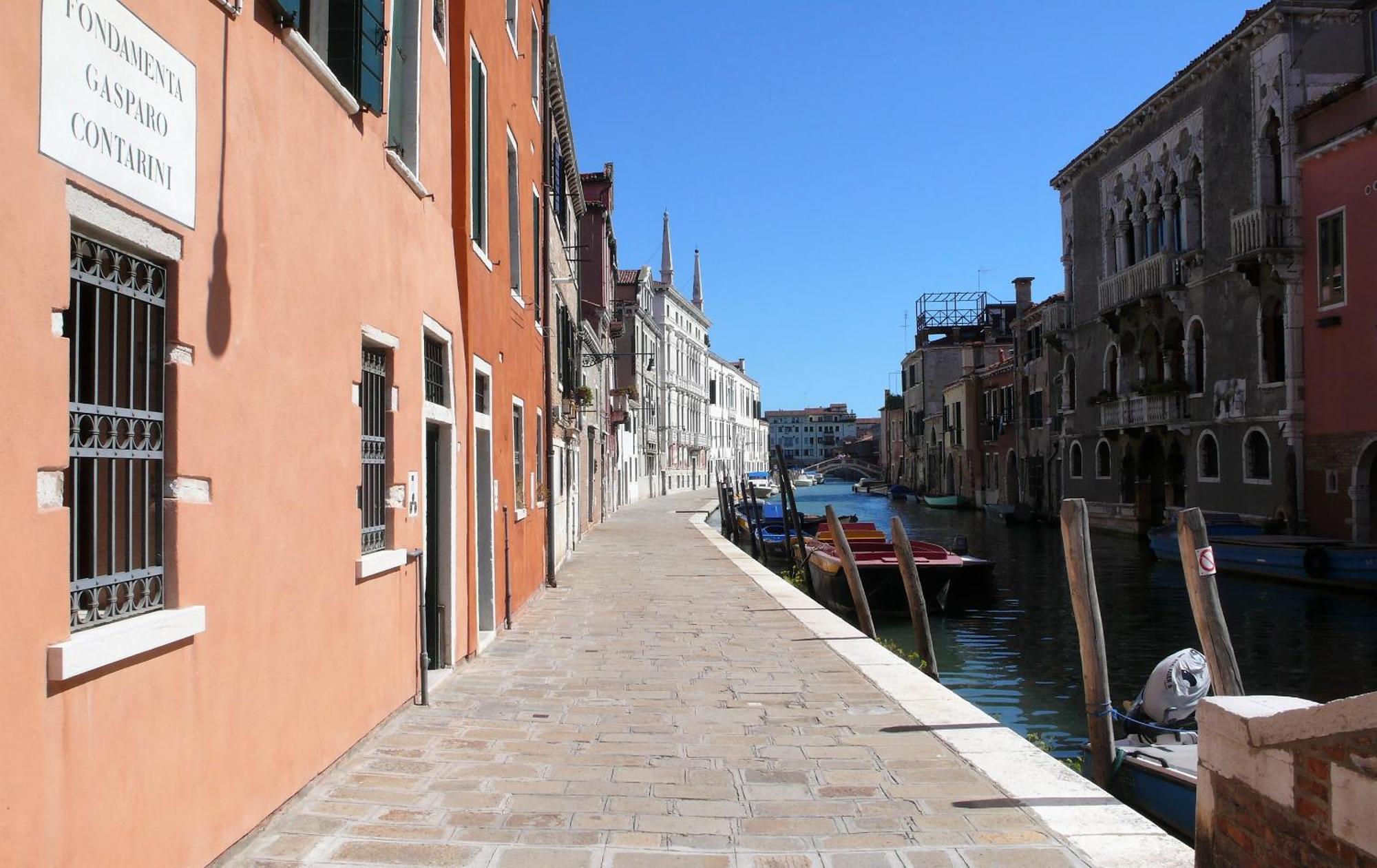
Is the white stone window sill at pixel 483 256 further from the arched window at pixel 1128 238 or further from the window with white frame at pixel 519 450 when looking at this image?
the arched window at pixel 1128 238

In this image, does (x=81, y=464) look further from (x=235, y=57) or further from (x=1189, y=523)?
(x=1189, y=523)

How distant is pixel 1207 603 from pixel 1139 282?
79.5 feet

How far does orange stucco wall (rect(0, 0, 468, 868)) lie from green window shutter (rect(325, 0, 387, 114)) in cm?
18

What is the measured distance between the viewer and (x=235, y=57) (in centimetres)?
404

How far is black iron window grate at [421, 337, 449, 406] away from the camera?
24.7 ft

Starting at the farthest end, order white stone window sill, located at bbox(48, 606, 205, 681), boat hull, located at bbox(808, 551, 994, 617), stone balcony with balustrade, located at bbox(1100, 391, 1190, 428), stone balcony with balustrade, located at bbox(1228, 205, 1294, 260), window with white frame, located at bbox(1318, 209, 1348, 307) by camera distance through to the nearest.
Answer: stone balcony with balustrade, located at bbox(1100, 391, 1190, 428) → stone balcony with balustrade, located at bbox(1228, 205, 1294, 260) → window with white frame, located at bbox(1318, 209, 1348, 307) → boat hull, located at bbox(808, 551, 994, 617) → white stone window sill, located at bbox(48, 606, 205, 681)

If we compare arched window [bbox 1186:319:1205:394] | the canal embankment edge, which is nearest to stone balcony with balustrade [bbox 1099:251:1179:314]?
arched window [bbox 1186:319:1205:394]

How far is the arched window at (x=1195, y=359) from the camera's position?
26.4 meters

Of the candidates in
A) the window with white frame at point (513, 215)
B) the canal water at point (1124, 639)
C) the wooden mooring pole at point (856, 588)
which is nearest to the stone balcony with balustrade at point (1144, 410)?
the canal water at point (1124, 639)

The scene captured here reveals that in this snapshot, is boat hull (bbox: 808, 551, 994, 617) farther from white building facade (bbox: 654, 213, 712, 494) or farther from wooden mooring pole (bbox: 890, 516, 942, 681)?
white building facade (bbox: 654, 213, 712, 494)

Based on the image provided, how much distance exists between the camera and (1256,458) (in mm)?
23625

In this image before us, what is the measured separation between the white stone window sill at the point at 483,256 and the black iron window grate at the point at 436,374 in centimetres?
98

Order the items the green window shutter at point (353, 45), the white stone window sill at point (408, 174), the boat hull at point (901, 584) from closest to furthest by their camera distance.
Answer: the green window shutter at point (353, 45), the white stone window sill at point (408, 174), the boat hull at point (901, 584)

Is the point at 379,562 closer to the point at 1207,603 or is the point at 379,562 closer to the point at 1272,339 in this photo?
the point at 1207,603
